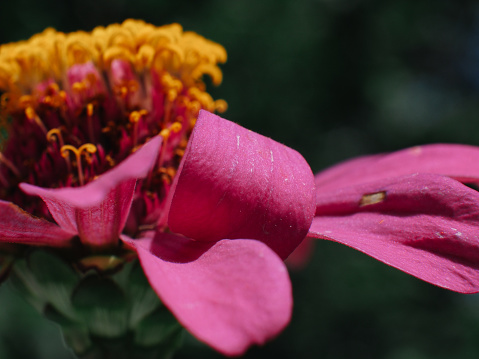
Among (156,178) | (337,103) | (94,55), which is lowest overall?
(337,103)

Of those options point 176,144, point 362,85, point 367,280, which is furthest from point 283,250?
point 362,85

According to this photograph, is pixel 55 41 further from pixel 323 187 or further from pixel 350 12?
pixel 350 12

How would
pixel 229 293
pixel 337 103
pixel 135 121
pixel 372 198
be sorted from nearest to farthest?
pixel 229 293, pixel 372 198, pixel 135 121, pixel 337 103

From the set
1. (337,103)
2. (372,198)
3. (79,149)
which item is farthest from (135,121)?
(337,103)

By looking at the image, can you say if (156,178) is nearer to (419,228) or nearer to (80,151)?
(80,151)

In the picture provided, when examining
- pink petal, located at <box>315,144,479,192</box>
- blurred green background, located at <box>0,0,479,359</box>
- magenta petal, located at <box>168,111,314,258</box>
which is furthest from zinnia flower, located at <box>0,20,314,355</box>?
blurred green background, located at <box>0,0,479,359</box>

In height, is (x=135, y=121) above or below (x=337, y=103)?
above
